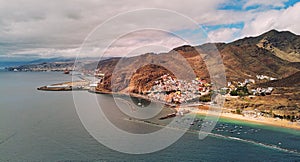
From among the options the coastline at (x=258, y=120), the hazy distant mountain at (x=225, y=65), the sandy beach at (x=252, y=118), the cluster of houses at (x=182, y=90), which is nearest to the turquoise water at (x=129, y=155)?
the coastline at (x=258, y=120)

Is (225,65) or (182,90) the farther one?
(225,65)

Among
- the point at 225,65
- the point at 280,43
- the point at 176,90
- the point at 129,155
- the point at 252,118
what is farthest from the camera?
the point at 280,43

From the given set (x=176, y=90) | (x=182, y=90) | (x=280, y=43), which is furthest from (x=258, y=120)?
(x=280, y=43)

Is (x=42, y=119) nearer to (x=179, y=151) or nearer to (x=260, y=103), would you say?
(x=179, y=151)

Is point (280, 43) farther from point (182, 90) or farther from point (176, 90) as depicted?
point (176, 90)

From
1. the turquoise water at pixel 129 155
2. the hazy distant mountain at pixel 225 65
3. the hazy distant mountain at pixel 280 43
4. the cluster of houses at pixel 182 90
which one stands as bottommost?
the turquoise water at pixel 129 155

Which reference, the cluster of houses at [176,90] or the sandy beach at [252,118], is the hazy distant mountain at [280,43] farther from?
the sandy beach at [252,118]

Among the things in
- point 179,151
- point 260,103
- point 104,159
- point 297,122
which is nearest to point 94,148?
point 104,159

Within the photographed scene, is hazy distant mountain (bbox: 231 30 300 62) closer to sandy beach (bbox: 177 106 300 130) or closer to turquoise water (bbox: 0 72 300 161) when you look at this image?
sandy beach (bbox: 177 106 300 130)
